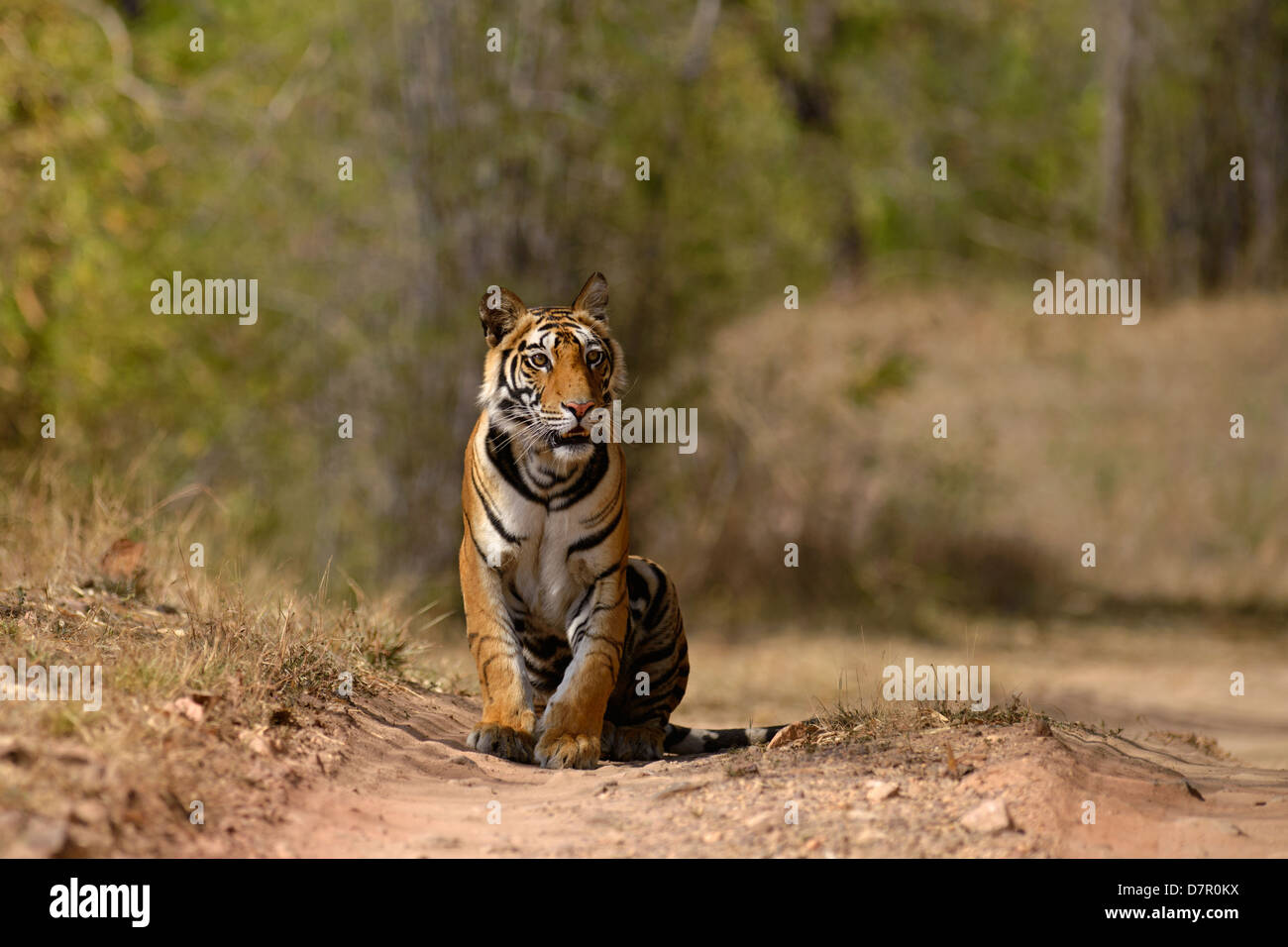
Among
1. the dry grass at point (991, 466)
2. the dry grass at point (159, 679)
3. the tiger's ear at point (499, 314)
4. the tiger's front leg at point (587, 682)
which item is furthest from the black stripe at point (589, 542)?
the dry grass at point (991, 466)

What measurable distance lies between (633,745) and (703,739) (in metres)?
0.40

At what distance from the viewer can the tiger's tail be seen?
6484 millimetres

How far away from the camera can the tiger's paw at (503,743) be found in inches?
228

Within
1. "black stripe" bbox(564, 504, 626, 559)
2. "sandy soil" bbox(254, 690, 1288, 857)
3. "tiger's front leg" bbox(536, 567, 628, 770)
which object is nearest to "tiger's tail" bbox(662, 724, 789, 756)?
"sandy soil" bbox(254, 690, 1288, 857)

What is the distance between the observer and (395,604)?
793cm

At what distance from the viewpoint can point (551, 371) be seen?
6.02m

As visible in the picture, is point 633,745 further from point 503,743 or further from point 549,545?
point 549,545

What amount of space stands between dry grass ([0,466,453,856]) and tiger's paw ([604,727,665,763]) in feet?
3.65

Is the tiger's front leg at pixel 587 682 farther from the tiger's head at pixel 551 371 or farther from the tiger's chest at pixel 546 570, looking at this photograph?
the tiger's head at pixel 551 371

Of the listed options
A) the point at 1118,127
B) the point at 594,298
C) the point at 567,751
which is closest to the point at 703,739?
the point at 567,751

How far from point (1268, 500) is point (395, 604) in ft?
37.1

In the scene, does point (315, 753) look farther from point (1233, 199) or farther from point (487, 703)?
point (1233, 199)

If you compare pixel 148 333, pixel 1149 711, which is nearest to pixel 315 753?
A: pixel 1149 711
